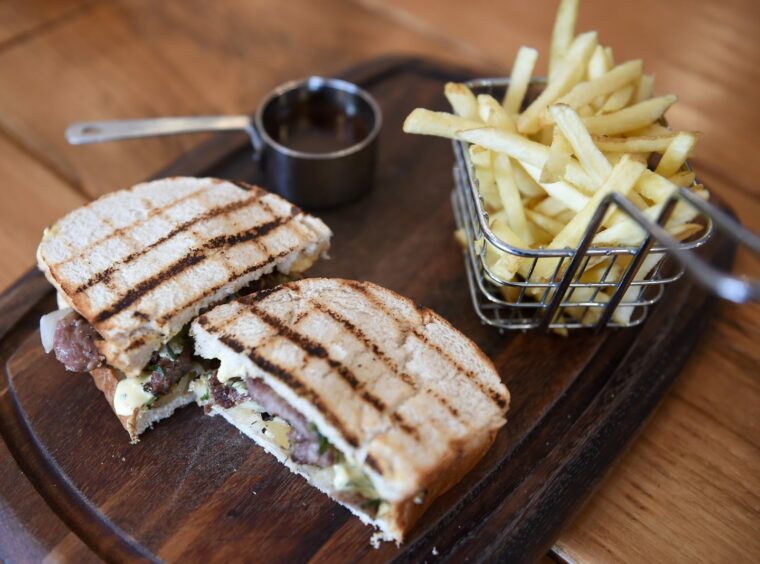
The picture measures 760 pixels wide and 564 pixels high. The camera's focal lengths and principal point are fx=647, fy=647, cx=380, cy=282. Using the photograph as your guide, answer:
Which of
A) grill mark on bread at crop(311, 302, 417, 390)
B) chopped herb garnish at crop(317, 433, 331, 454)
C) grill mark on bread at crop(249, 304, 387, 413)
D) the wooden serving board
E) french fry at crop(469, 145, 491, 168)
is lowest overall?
the wooden serving board

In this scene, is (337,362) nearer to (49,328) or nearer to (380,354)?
(380,354)

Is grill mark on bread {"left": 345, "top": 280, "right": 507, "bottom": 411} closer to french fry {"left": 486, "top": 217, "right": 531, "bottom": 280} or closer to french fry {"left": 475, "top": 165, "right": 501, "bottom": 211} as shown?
french fry {"left": 486, "top": 217, "right": 531, "bottom": 280}

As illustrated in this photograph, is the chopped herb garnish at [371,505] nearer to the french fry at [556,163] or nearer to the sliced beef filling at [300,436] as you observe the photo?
the sliced beef filling at [300,436]

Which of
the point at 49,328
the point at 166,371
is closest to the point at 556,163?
the point at 166,371

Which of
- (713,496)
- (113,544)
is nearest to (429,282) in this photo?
(713,496)

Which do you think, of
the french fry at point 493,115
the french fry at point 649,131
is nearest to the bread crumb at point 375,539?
the french fry at point 493,115

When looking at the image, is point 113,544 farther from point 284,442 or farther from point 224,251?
point 224,251

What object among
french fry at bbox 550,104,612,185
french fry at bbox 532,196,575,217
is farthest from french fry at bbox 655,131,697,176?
french fry at bbox 532,196,575,217
